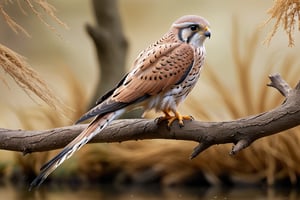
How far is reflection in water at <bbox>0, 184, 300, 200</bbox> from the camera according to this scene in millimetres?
3695

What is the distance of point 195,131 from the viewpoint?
2449mm

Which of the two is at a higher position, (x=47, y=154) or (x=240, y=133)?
(x=240, y=133)

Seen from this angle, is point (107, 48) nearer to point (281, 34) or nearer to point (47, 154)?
point (47, 154)

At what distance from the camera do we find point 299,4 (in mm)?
2428

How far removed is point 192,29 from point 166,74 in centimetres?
14

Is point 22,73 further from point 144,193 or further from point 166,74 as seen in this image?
point 144,193

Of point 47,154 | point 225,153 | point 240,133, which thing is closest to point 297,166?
point 225,153

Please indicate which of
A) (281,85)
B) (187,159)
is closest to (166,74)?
(281,85)

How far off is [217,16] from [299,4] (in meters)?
4.51

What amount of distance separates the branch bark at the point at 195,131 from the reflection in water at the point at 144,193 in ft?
3.55

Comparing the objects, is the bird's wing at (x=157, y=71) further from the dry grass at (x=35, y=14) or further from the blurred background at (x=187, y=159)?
the blurred background at (x=187, y=159)

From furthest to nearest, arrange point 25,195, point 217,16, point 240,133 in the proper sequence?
point 217,16 → point 25,195 → point 240,133

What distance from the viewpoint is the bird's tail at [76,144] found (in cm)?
227

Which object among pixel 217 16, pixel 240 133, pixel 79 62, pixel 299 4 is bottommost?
pixel 79 62
